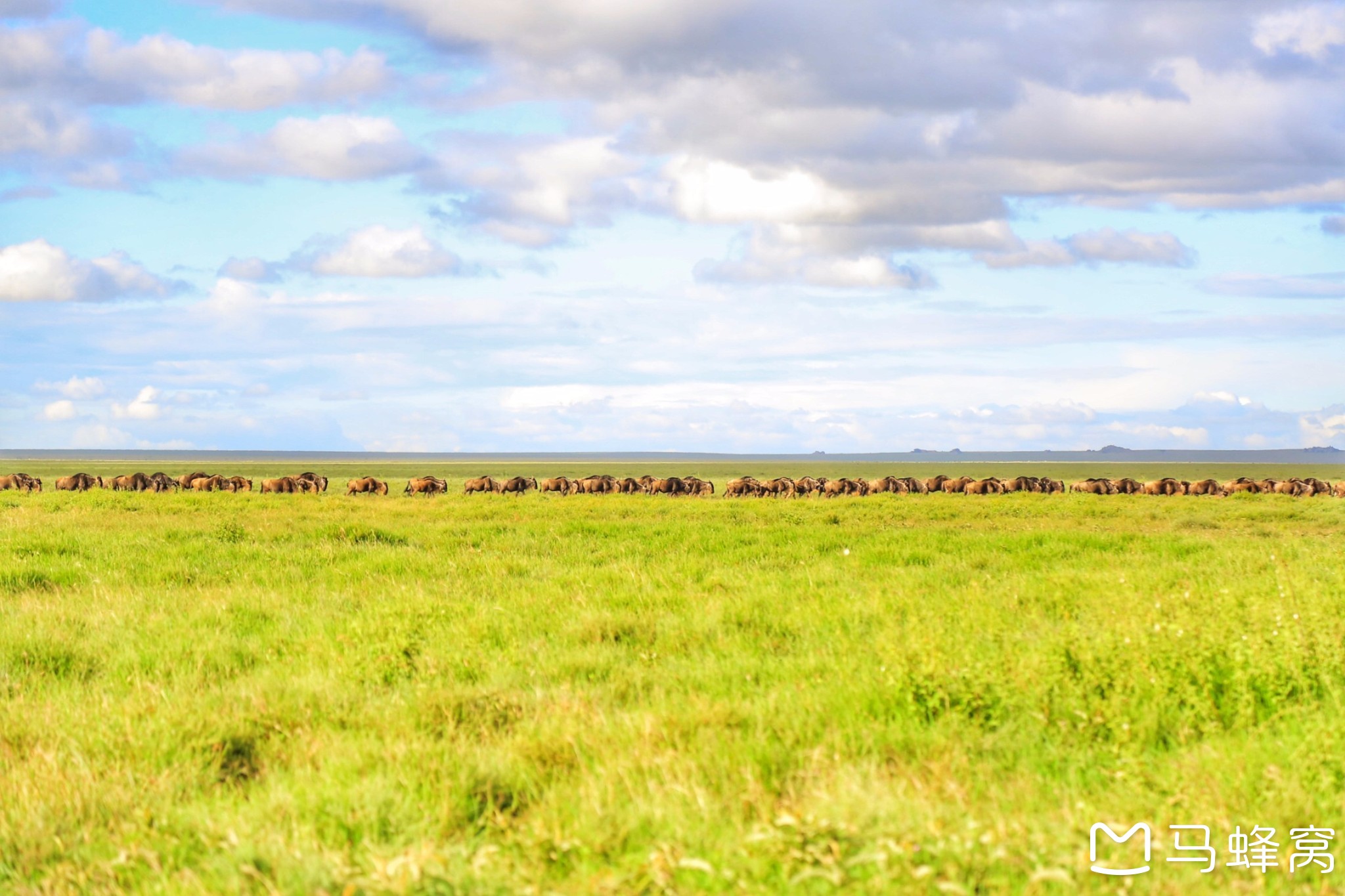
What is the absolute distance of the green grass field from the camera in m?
3.99

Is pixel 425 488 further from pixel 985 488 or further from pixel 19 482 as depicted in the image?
pixel 985 488

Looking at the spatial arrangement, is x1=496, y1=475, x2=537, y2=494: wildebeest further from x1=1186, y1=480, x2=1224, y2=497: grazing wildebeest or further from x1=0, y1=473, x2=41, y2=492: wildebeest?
x1=1186, y1=480, x2=1224, y2=497: grazing wildebeest

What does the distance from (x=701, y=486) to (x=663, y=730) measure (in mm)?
37878

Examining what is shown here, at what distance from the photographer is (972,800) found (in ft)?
14.6

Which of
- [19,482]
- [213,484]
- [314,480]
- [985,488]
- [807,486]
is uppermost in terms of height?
[985,488]

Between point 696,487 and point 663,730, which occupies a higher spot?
point 696,487

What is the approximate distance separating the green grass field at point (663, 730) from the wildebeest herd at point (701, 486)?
97.0 ft

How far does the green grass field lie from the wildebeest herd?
97.0 ft

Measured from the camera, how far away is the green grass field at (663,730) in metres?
3.99

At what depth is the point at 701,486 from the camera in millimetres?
43344

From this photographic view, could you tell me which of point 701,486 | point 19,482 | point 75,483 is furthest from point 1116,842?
point 19,482

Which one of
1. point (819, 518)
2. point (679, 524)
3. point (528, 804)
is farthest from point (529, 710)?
point (819, 518)

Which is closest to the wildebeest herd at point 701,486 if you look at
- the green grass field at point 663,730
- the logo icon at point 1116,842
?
the green grass field at point 663,730

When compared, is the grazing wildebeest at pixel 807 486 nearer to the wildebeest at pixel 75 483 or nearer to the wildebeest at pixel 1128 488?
the wildebeest at pixel 1128 488
